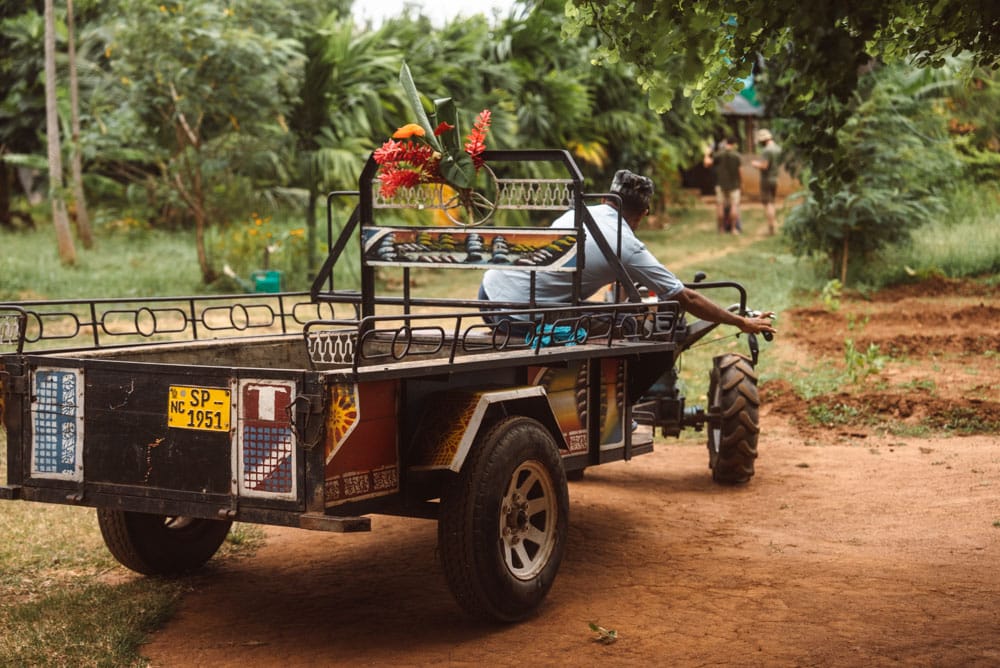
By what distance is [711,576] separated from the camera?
19.4 feet

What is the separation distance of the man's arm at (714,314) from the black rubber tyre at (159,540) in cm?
257

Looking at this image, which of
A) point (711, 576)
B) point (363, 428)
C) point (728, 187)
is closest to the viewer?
point (363, 428)

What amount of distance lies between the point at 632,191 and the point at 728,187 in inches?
716

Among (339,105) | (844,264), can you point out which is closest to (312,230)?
(339,105)

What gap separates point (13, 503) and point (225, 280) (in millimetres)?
10082

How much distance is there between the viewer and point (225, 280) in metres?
17.5

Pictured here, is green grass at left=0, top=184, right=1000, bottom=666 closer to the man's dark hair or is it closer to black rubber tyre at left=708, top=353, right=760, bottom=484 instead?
black rubber tyre at left=708, top=353, right=760, bottom=484

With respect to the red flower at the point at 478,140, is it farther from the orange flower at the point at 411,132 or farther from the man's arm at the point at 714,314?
the man's arm at the point at 714,314

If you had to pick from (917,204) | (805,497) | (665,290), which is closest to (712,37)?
(665,290)

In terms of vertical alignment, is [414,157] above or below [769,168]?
above

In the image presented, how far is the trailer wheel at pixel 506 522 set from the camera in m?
4.96

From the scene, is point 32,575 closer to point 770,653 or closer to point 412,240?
point 412,240

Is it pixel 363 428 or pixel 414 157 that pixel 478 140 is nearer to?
pixel 414 157

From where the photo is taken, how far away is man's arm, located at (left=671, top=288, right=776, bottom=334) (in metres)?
6.73
